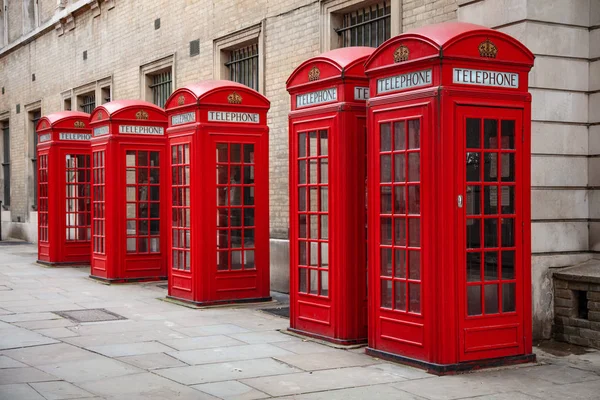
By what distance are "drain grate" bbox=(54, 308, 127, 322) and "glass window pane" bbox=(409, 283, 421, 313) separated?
13.7 feet

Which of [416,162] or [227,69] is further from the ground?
[227,69]

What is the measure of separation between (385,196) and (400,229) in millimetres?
343

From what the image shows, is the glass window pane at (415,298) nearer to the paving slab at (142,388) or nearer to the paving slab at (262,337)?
the paving slab at (262,337)

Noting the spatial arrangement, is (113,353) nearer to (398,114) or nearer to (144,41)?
(398,114)

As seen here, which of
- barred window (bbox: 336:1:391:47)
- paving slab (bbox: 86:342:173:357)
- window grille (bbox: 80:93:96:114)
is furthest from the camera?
window grille (bbox: 80:93:96:114)

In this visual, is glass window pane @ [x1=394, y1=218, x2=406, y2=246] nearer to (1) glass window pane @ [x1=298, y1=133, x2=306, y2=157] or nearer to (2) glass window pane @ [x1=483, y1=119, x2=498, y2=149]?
(2) glass window pane @ [x1=483, y1=119, x2=498, y2=149]

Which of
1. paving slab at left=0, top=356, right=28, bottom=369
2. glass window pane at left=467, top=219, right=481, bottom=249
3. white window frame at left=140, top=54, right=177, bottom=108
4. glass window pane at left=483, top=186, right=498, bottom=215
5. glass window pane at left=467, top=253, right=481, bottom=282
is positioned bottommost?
paving slab at left=0, top=356, right=28, bottom=369

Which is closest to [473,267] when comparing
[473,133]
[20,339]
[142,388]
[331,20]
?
[473,133]

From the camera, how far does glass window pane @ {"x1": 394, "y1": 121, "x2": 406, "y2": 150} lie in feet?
23.4

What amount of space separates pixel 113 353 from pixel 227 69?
8.07 meters

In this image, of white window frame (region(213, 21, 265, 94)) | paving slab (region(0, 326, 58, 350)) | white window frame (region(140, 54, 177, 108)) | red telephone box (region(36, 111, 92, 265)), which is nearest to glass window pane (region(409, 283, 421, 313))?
paving slab (region(0, 326, 58, 350))

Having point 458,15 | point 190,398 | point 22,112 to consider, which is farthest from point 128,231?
point 22,112

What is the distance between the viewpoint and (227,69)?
584 inches

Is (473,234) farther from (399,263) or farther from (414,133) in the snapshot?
(414,133)
